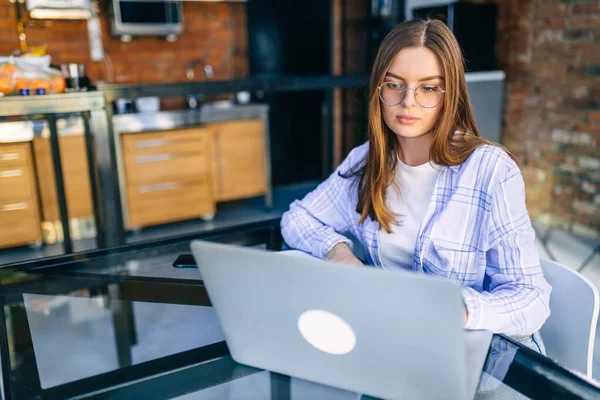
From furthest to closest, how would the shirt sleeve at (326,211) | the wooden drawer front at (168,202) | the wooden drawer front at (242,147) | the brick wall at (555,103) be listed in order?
the wooden drawer front at (242,147) < the wooden drawer front at (168,202) < the brick wall at (555,103) < the shirt sleeve at (326,211)

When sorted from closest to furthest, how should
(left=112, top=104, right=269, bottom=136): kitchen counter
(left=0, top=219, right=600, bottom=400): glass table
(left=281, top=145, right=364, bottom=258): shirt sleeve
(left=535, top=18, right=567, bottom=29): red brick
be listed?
(left=0, top=219, right=600, bottom=400): glass table, (left=281, top=145, right=364, bottom=258): shirt sleeve, (left=535, top=18, right=567, bottom=29): red brick, (left=112, top=104, right=269, bottom=136): kitchen counter

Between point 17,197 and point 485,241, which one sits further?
point 17,197

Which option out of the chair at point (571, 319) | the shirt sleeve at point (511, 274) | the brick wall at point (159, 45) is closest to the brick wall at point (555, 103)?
the brick wall at point (159, 45)

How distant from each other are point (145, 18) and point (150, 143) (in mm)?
1080

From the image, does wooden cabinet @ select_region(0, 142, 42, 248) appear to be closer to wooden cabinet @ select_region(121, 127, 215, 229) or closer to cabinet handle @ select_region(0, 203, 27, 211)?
cabinet handle @ select_region(0, 203, 27, 211)

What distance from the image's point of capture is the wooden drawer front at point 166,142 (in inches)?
145

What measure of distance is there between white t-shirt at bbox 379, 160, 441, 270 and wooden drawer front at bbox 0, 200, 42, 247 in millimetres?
2990

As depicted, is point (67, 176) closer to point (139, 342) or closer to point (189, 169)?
point (189, 169)

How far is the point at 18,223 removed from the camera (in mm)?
3449

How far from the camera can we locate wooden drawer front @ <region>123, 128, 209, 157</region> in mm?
3682

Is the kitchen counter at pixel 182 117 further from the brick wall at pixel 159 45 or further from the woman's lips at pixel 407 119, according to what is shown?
the woman's lips at pixel 407 119

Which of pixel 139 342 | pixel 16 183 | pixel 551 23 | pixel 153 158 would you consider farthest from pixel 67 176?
pixel 551 23

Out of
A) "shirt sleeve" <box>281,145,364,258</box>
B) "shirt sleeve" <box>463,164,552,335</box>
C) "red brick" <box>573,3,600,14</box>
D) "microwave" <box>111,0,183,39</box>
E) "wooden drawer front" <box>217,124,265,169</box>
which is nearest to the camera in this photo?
"shirt sleeve" <box>463,164,552,335</box>

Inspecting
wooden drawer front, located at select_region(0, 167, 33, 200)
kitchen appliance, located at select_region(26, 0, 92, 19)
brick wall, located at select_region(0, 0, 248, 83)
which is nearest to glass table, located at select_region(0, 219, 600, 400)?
wooden drawer front, located at select_region(0, 167, 33, 200)
